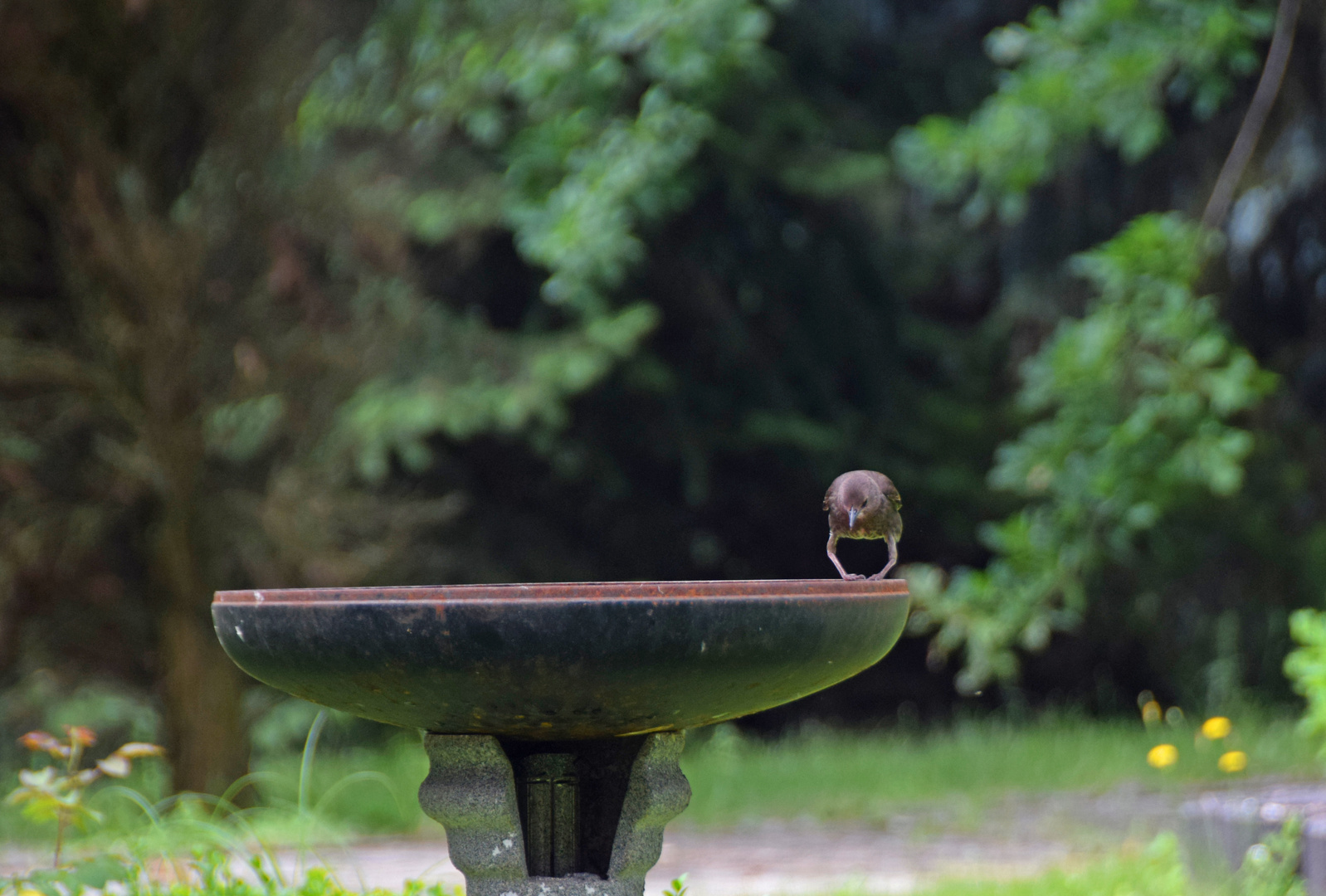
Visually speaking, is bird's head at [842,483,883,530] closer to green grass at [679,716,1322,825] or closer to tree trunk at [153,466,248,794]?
green grass at [679,716,1322,825]

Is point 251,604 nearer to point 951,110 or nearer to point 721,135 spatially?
point 721,135

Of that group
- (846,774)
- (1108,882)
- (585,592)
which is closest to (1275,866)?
(1108,882)

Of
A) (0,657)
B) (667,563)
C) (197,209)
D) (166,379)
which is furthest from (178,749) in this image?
(667,563)

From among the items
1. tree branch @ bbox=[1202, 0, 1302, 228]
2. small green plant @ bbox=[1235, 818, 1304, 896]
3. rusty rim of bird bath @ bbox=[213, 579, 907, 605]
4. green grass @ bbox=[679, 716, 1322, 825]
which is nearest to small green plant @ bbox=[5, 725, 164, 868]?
Result: rusty rim of bird bath @ bbox=[213, 579, 907, 605]

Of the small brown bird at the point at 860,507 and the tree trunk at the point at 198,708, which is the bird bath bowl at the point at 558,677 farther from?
the tree trunk at the point at 198,708

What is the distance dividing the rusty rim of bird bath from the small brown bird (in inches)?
11.0

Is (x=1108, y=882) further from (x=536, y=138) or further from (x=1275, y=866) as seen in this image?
(x=536, y=138)

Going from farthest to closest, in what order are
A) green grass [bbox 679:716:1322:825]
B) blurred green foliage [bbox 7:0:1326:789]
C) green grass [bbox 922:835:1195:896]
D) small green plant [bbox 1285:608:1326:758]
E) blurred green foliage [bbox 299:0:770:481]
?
blurred green foliage [bbox 299:0:770:481] < green grass [bbox 679:716:1322:825] < blurred green foliage [bbox 7:0:1326:789] < small green plant [bbox 1285:608:1326:758] < green grass [bbox 922:835:1195:896]

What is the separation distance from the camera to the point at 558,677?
200cm

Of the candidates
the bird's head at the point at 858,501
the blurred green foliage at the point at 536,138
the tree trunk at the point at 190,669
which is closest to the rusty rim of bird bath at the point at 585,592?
the bird's head at the point at 858,501

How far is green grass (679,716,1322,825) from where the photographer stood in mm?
6023

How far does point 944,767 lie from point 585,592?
5034mm

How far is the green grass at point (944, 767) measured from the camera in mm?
6023

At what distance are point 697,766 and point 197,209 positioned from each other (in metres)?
3.60
